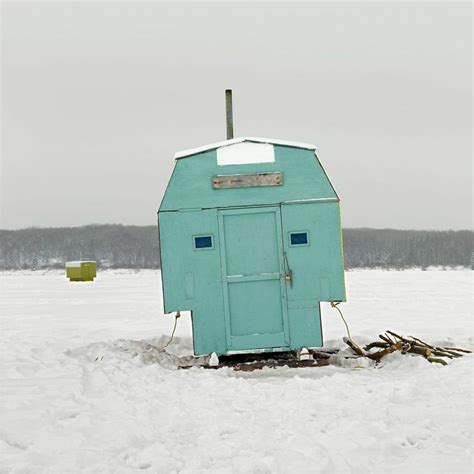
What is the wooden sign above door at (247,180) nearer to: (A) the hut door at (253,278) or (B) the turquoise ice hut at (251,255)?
(B) the turquoise ice hut at (251,255)

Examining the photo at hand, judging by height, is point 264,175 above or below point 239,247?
above

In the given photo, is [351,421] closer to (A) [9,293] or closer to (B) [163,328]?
(B) [163,328]

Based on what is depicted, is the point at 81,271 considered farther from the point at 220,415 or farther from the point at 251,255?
the point at 220,415

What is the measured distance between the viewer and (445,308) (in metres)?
13.5

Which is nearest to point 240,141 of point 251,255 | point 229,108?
point 229,108

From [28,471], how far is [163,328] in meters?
7.93

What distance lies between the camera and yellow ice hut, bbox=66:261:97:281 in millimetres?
26781

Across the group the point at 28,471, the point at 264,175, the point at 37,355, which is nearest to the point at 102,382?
the point at 37,355

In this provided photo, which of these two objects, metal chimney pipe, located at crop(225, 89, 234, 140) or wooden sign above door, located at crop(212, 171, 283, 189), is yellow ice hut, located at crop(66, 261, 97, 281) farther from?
wooden sign above door, located at crop(212, 171, 283, 189)

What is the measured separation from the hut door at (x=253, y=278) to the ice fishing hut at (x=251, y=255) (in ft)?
0.05

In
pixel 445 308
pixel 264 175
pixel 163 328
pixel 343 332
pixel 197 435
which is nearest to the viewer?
pixel 197 435

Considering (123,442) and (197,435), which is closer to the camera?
(123,442)

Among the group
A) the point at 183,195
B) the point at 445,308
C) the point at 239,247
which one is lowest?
the point at 445,308

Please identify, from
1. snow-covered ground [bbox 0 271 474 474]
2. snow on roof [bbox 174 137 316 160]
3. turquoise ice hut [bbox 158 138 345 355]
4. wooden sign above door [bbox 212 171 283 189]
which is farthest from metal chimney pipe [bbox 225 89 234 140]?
snow-covered ground [bbox 0 271 474 474]
